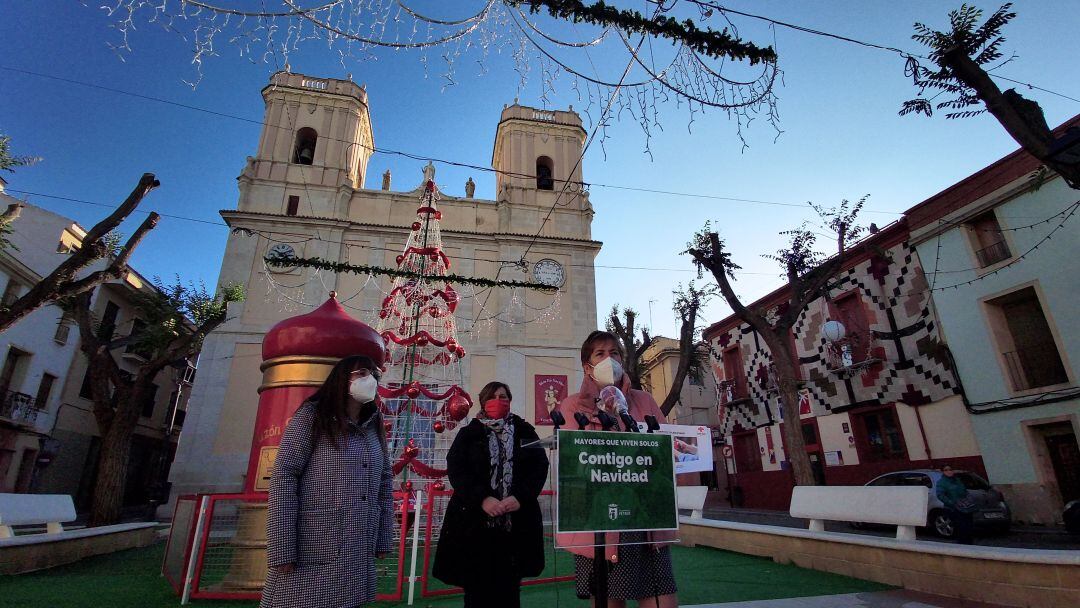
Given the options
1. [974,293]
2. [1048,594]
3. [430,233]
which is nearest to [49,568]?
[430,233]

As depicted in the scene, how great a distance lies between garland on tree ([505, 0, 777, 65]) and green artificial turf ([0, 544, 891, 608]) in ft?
15.7

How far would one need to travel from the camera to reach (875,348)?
15031mm

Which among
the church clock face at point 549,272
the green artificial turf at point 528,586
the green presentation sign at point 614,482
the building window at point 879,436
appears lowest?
the green artificial turf at point 528,586

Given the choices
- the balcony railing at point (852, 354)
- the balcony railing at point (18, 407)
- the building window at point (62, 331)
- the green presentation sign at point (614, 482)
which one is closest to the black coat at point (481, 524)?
the green presentation sign at point (614, 482)

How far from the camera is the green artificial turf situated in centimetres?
468

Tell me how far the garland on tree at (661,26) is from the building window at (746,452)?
17.9 meters

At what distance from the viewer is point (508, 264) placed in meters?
20.0

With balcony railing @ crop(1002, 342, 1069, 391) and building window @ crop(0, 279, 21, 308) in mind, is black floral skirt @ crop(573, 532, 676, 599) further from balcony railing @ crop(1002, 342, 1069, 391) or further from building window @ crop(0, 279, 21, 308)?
building window @ crop(0, 279, 21, 308)

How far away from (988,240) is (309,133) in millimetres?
23740

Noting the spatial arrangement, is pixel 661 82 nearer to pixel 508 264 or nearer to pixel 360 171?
pixel 508 264

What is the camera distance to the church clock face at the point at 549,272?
795 inches

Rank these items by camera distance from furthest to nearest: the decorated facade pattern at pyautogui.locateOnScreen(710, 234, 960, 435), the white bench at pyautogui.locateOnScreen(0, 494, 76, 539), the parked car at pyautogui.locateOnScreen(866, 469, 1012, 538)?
the decorated facade pattern at pyautogui.locateOnScreen(710, 234, 960, 435), the parked car at pyautogui.locateOnScreen(866, 469, 1012, 538), the white bench at pyautogui.locateOnScreen(0, 494, 76, 539)

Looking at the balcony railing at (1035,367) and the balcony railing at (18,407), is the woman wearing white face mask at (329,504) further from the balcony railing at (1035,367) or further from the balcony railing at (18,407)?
the balcony railing at (18,407)

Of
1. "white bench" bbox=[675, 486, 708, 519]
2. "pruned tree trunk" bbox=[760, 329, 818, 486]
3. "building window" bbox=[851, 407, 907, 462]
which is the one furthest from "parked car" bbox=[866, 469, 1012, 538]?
"building window" bbox=[851, 407, 907, 462]
